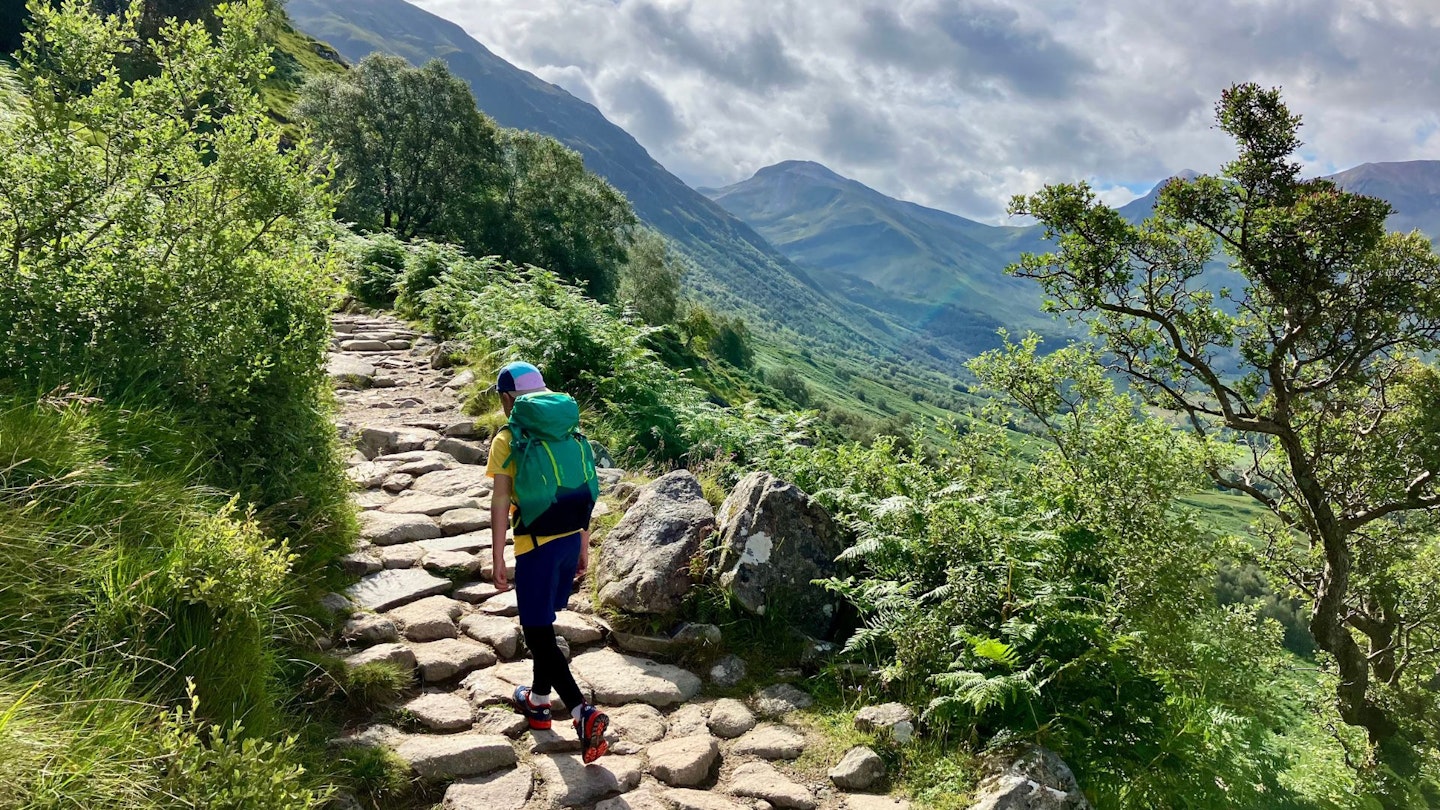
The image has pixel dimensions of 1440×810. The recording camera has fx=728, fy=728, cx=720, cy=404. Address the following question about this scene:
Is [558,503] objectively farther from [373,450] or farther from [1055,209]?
[1055,209]

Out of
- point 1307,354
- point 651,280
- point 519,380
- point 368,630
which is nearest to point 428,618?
point 368,630

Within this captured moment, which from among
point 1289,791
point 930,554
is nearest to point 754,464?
point 930,554

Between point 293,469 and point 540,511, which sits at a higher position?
point 540,511

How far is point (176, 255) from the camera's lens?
6.09m

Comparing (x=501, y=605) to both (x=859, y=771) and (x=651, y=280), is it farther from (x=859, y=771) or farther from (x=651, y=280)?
(x=651, y=280)

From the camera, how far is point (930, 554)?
666 centimetres

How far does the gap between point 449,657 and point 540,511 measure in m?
1.72

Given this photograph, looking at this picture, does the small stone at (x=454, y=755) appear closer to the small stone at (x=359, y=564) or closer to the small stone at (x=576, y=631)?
the small stone at (x=576, y=631)

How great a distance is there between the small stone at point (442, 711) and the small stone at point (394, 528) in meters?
2.82

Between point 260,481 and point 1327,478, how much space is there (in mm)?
22944

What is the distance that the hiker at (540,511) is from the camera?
5301 mm

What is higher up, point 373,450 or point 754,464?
point 754,464

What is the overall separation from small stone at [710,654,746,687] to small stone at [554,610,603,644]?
119cm

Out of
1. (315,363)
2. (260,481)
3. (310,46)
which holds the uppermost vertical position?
(310,46)
